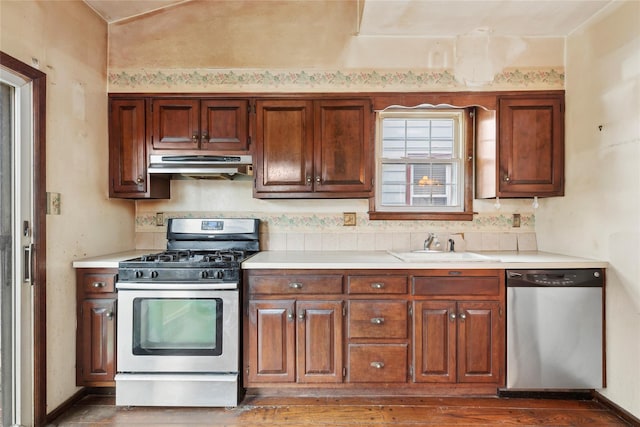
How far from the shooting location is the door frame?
219 centimetres

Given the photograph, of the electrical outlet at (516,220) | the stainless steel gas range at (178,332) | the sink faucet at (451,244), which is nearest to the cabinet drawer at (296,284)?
the stainless steel gas range at (178,332)

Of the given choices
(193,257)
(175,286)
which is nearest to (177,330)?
(175,286)

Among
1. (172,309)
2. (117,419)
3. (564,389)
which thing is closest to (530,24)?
(564,389)

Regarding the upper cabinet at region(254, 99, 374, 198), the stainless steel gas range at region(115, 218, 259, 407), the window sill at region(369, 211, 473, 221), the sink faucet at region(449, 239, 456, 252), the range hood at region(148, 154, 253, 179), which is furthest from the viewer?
the window sill at region(369, 211, 473, 221)

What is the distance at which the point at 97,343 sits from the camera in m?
2.52

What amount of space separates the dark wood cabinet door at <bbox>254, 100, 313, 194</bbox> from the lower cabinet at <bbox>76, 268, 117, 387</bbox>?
1.24 meters

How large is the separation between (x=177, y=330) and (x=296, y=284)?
0.82 meters

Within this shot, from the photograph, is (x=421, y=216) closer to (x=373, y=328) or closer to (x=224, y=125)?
(x=373, y=328)

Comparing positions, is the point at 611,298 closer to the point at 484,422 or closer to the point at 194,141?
the point at 484,422

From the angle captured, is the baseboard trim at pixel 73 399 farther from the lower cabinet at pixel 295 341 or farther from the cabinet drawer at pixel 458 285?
the cabinet drawer at pixel 458 285

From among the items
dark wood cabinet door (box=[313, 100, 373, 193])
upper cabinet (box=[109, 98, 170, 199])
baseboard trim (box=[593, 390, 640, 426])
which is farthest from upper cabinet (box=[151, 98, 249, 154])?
baseboard trim (box=[593, 390, 640, 426])

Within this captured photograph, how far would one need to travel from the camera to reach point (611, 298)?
96.1 inches

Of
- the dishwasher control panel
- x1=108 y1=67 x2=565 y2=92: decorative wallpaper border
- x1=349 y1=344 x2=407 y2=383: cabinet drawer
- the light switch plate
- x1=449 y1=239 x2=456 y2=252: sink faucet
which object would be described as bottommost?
x1=349 y1=344 x2=407 y2=383: cabinet drawer

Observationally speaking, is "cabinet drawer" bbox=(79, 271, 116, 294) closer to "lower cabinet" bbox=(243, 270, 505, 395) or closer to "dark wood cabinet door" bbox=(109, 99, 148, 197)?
"dark wood cabinet door" bbox=(109, 99, 148, 197)
